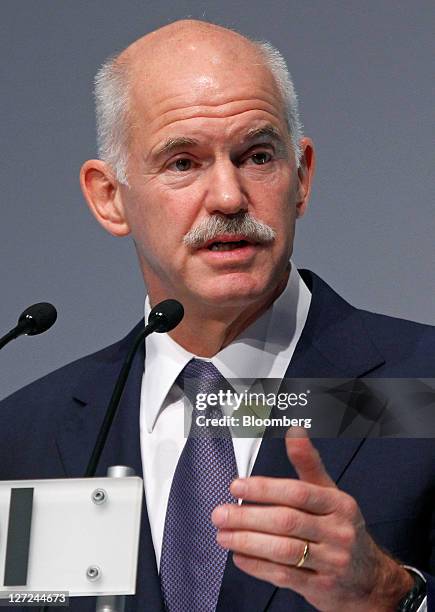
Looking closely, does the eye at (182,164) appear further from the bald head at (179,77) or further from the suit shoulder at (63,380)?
the suit shoulder at (63,380)

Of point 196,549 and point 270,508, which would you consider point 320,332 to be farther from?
point 270,508

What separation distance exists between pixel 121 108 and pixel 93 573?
107cm

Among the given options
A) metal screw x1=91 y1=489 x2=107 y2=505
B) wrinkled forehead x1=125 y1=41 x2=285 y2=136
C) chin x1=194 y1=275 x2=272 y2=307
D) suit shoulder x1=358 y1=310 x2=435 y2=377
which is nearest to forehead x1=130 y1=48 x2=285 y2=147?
wrinkled forehead x1=125 y1=41 x2=285 y2=136

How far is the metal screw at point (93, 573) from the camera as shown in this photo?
1.47 metres

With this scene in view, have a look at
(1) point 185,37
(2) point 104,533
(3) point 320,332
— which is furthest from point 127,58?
(2) point 104,533

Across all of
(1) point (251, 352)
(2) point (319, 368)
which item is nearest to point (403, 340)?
(2) point (319, 368)

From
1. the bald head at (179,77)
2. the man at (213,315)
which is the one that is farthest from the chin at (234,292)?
the bald head at (179,77)

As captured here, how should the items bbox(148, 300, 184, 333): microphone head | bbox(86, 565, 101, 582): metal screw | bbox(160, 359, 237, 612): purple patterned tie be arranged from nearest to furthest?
bbox(86, 565, 101, 582): metal screw < bbox(148, 300, 184, 333): microphone head < bbox(160, 359, 237, 612): purple patterned tie

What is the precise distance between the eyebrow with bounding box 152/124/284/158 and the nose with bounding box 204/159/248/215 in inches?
2.5

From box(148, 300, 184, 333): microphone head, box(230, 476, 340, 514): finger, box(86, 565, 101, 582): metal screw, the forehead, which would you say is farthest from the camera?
the forehead

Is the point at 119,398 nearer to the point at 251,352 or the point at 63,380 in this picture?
the point at 251,352

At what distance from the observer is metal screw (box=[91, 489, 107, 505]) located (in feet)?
4.89

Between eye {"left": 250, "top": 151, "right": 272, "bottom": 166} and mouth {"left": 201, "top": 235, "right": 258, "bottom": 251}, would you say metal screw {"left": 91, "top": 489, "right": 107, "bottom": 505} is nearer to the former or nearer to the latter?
mouth {"left": 201, "top": 235, "right": 258, "bottom": 251}

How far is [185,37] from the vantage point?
2.20 m
